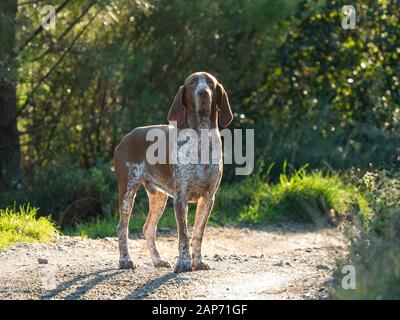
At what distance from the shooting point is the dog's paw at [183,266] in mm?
7946

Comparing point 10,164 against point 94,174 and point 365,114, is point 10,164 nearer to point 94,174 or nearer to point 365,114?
point 94,174

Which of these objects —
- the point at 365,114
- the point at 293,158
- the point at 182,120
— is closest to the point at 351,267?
the point at 182,120

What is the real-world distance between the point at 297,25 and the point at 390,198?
344 inches

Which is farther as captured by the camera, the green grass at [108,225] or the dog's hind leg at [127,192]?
the green grass at [108,225]

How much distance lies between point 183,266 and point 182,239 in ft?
0.74

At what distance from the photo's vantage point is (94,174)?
12922 millimetres

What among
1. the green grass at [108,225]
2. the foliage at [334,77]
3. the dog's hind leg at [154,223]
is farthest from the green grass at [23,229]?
the foliage at [334,77]

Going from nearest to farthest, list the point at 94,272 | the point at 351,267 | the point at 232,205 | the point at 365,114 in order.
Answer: the point at 351,267 → the point at 94,272 → the point at 232,205 → the point at 365,114

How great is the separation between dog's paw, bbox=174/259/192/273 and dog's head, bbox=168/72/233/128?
1.14 meters

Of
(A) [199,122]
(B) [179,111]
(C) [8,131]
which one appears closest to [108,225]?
(C) [8,131]

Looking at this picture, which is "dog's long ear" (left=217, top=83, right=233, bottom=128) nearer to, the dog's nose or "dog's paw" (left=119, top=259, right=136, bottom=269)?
the dog's nose

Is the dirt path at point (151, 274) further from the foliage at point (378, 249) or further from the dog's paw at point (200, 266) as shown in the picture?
the foliage at point (378, 249)

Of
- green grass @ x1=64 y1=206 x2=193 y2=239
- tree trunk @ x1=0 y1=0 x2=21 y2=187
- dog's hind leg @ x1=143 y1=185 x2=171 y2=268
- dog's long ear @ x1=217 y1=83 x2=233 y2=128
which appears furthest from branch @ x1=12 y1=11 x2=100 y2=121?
dog's long ear @ x1=217 y1=83 x2=233 y2=128

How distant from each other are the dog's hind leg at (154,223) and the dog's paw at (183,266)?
0.63 meters
